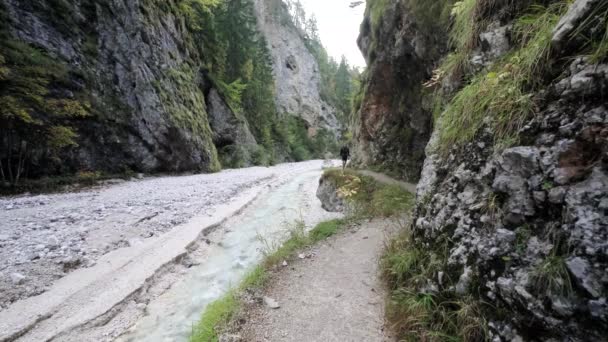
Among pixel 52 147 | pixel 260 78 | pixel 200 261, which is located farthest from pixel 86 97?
pixel 260 78

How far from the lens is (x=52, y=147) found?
37.2ft

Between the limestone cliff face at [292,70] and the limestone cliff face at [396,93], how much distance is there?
35764mm

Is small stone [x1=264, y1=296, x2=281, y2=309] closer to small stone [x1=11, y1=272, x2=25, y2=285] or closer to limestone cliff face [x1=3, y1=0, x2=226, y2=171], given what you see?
small stone [x1=11, y1=272, x2=25, y2=285]

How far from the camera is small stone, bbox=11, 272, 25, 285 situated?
4.88 m

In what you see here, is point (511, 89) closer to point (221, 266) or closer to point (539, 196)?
point (539, 196)

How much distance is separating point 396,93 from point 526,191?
11.2m

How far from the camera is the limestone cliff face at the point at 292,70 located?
54094mm

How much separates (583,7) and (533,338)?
2.98 meters

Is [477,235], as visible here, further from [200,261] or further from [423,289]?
[200,261]

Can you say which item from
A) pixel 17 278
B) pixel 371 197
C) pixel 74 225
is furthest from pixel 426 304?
pixel 74 225

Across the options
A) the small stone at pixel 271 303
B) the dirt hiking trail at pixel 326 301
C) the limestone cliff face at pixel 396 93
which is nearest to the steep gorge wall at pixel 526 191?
the dirt hiking trail at pixel 326 301

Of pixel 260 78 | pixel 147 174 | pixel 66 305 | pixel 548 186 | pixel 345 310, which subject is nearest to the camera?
pixel 548 186

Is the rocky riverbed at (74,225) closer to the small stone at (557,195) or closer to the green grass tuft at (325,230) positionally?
the green grass tuft at (325,230)

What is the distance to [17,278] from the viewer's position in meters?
4.93
